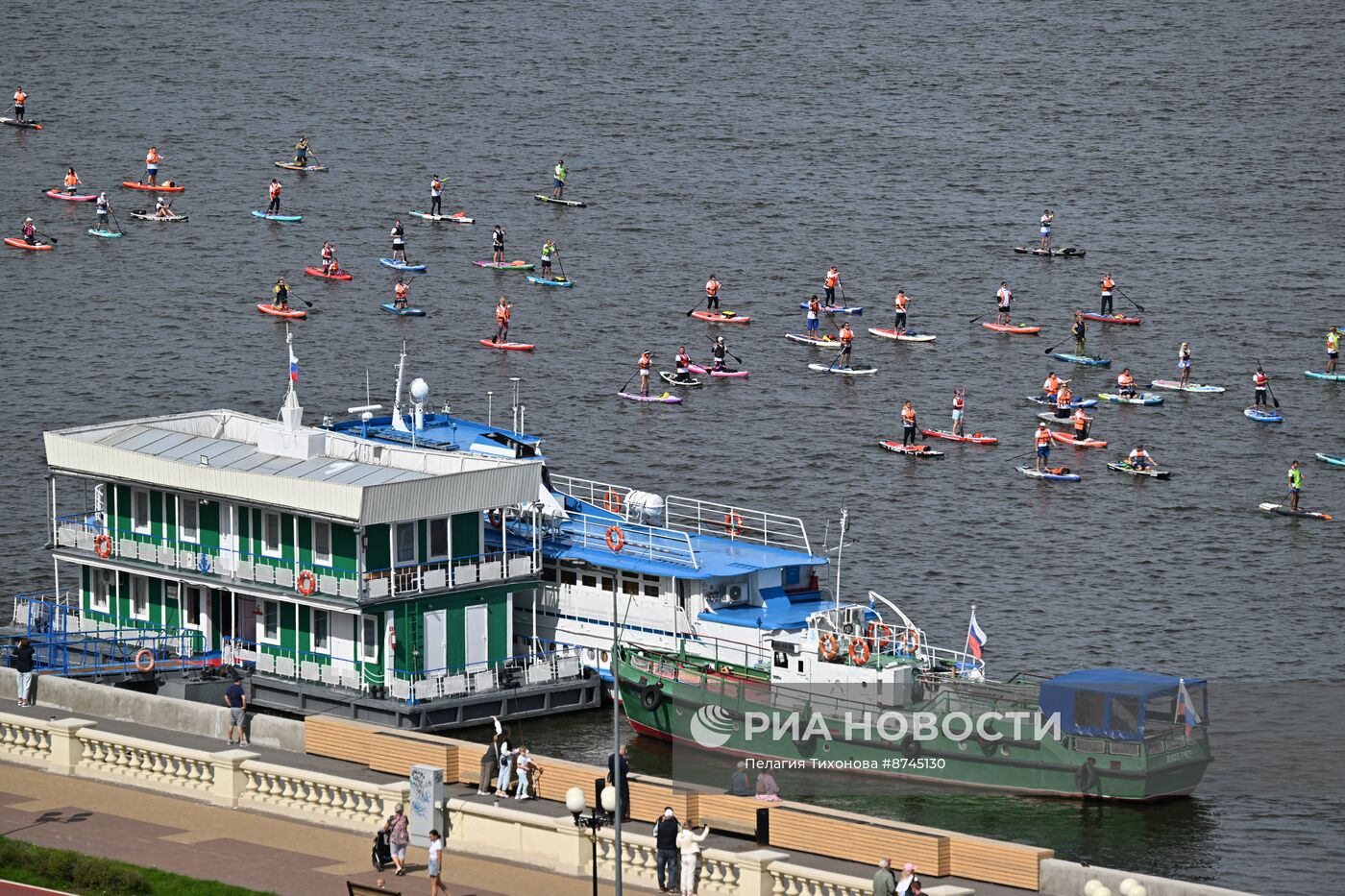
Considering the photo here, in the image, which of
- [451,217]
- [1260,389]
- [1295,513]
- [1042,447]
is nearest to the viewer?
[1295,513]

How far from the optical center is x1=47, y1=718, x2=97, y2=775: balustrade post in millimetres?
72500

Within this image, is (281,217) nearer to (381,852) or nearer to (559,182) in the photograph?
(559,182)

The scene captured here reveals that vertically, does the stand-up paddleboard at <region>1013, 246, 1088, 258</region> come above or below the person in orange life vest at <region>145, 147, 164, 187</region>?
below

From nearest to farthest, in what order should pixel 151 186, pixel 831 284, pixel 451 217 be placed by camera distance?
pixel 831 284, pixel 451 217, pixel 151 186

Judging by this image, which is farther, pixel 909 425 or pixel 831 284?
pixel 831 284

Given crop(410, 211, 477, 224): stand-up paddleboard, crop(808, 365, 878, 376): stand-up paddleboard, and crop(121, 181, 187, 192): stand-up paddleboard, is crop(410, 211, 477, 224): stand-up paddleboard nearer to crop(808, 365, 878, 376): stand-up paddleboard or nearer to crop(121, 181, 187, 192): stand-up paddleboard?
crop(121, 181, 187, 192): stand-up paddleboard

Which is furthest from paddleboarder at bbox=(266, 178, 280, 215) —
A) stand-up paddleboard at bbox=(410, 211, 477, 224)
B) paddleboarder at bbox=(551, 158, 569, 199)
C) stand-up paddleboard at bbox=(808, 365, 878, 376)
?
stand-up paddleboard at bbox=(808, 365, 878, 376)

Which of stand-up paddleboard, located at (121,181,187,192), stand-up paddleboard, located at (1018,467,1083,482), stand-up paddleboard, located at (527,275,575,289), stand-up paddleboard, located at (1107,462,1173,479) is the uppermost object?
stand-up paddleboard, located at (121,181,187,192)

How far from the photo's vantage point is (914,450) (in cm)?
12512

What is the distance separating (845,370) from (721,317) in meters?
11.5

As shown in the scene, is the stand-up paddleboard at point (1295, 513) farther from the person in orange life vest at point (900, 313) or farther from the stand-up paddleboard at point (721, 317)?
the stand-up paddleboard at point (721, 317)

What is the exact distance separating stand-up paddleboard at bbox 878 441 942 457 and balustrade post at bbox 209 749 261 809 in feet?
196

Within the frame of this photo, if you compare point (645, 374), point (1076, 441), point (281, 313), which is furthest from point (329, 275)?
point (1076, 441)

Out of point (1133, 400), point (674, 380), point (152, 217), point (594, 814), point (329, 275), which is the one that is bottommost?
point (1133, 400)
